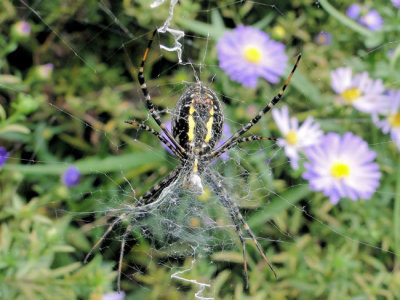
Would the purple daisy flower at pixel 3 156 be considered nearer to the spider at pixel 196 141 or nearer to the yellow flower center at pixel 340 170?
the spider at pixel 196 141

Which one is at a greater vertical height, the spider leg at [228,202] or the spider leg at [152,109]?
the spider leg at [152,109]

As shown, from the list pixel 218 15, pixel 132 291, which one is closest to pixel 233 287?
pixel 132 291

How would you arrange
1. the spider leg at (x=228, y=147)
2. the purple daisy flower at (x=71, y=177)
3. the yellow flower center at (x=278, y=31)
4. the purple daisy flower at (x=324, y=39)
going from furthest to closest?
the purple daisy flower at (x=324, y=39) < the yellow flower center at (x=278, y=31) < the purple daisy flower at (x=71, y=177) < the spider leg at (x=228, y=147)

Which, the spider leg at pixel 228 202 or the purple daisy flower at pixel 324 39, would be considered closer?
the spider leg at pixel 228 202

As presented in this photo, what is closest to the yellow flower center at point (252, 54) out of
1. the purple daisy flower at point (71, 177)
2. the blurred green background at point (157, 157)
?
the blurred green background at point (157, 157)

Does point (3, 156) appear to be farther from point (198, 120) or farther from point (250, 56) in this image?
point (250, 56)

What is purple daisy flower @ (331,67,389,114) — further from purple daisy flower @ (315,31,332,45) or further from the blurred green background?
purple daisy flower @ (315,31,332,45)

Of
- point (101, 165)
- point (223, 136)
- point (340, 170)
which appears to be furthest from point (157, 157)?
point (340, 170)

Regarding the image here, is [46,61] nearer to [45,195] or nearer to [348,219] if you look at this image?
[45,195]

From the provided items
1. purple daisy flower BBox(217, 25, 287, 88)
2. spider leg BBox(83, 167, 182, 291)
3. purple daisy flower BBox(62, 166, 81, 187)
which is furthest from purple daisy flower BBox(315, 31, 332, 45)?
purple daisy flower BBox(62, 166, 81, 187)
